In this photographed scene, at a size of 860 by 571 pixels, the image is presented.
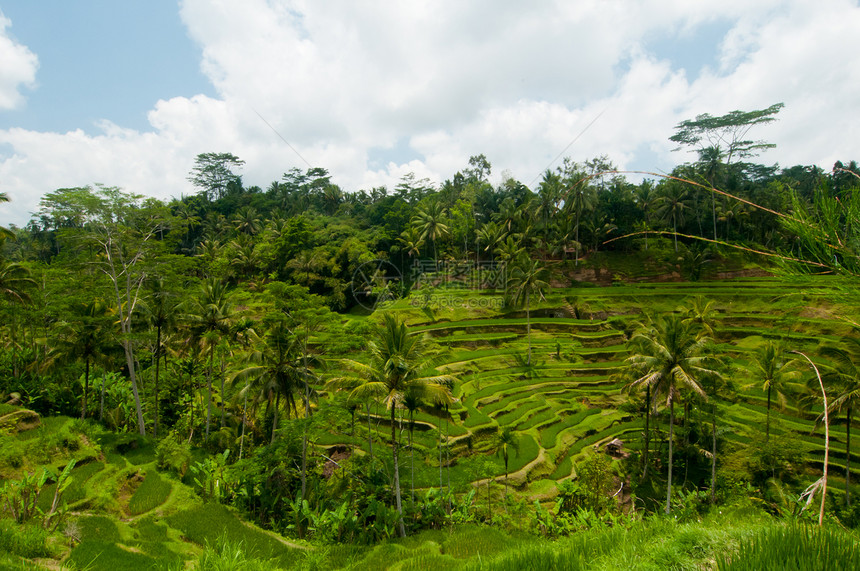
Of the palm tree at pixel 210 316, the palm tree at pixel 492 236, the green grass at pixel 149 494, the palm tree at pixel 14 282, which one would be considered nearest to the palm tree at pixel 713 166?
the palm tree at pixel 492 236

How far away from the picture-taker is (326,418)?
15.0m

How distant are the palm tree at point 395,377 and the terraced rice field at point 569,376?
4.98 ft

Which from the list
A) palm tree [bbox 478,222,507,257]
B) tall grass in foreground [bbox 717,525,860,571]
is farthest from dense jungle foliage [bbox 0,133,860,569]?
palm tree [bbox 478,222,507,257]

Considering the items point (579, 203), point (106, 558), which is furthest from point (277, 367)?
point (579, 203)

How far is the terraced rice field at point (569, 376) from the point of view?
63.5ft

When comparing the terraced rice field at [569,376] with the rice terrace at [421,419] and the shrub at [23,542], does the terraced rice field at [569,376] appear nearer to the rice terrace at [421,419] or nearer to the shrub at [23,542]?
the rice terrace at [421,419]

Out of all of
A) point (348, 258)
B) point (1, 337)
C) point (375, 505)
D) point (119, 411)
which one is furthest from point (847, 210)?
point (348, 258)

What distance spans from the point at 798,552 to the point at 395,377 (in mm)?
11755

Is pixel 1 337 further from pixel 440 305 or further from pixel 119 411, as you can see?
pixel 440 305

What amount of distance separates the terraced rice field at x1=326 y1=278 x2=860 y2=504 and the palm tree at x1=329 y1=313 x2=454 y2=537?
1519 millimetres

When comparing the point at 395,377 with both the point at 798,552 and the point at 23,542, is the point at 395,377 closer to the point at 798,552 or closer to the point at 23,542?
the point at 23,542

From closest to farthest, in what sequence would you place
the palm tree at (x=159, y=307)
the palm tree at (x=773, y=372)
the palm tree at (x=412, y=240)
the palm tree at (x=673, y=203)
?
1. the palm tree at (x=773, y=372)
2. the palm tree at (x=159, y=307)
3. the palm tree at (x=412, y=240)
4. the palm tree at (x=673, y=203)

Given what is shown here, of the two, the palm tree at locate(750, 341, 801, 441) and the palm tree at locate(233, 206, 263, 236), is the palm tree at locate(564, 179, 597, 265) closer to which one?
the palm tree at locate(750, 341, 801, 441)

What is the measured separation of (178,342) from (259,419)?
36.5 feet
